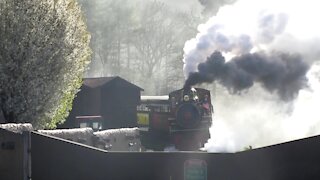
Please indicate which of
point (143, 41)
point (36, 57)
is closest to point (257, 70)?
point (36, 57)

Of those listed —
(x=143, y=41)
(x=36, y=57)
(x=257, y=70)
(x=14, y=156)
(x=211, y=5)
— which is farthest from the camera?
(x=143, y=41)

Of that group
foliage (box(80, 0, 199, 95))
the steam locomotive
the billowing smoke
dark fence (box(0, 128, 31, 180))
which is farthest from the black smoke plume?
foliage (box(80, 0, 199, 95))

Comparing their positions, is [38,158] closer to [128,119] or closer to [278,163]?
[278,163]

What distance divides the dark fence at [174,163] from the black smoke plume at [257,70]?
45.1ft

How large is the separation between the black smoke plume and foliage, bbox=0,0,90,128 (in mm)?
6272

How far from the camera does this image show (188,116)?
78.9 feet

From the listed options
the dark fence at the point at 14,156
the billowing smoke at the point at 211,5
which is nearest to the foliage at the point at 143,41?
the billowing smoke at the point at 211,5

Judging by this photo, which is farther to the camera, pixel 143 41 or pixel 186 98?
pixel 143 41

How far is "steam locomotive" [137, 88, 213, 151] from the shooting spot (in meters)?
24.0

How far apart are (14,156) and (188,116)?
15641 mm

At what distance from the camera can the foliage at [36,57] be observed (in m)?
18.6

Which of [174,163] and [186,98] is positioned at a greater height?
[186,98]

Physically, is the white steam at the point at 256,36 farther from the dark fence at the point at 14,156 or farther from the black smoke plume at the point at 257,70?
the dark fence at the point at 14,156

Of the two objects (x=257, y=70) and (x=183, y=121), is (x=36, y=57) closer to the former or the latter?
(x=183, y=121)
